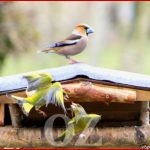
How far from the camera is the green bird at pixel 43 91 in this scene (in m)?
2.67

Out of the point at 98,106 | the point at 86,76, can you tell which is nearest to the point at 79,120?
the point at 86,76

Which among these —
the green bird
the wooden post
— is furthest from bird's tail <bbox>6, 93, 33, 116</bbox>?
the wooden post

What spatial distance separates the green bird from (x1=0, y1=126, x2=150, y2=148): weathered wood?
305 mm

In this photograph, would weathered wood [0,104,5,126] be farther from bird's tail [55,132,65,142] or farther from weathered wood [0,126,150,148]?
bird's tail [55,132,65,142]

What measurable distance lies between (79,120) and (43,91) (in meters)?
0.17

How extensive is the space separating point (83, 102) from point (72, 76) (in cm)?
16

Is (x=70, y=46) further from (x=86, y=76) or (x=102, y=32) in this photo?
(x=102, y=32)

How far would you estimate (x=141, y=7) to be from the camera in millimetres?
15953

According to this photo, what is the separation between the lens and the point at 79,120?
8.87 feet

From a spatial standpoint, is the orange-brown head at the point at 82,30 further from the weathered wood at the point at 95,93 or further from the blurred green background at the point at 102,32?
the blurred green background at the point at 102,32

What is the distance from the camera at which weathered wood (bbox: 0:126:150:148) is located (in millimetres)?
3014

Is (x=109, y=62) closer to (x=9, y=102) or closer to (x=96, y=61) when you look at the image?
(x=96, y=61)

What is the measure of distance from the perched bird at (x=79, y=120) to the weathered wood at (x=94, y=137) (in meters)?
0.24

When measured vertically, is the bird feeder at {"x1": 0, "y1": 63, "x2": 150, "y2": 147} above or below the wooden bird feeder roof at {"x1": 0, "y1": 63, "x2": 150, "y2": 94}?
below
